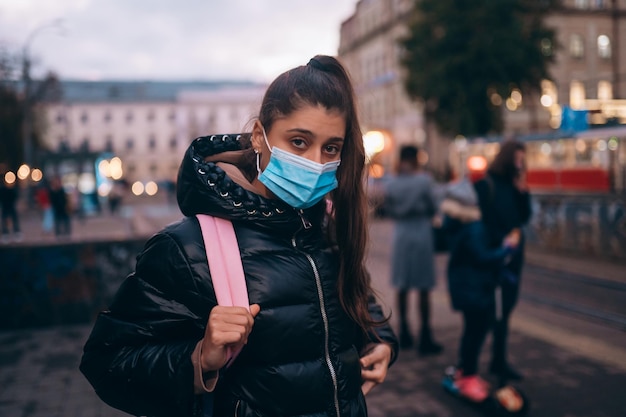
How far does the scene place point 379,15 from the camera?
54500mm

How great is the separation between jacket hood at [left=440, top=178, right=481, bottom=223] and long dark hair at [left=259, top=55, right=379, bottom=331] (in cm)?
297

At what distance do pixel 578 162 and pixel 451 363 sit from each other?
11707 mm

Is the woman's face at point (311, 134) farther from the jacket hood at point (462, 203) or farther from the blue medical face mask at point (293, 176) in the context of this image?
the jacket hood at point (462, 203)

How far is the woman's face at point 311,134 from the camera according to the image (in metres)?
1.79

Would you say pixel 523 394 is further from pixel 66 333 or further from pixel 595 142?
pixel 595 142

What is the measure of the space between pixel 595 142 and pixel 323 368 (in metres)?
15.3

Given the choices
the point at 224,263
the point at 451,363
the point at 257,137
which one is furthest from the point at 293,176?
the point at 451,363

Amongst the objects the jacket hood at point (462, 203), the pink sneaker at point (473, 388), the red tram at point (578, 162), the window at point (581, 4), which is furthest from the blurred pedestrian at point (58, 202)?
the window at point (581, 4)

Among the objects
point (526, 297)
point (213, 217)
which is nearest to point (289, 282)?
point (213, 217)

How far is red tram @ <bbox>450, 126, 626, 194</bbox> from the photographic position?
14.5 metres

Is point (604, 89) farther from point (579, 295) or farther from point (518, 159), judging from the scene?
point (518, 159)

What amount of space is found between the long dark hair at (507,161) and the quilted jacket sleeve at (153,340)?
3.75 meters

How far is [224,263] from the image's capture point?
170 cm

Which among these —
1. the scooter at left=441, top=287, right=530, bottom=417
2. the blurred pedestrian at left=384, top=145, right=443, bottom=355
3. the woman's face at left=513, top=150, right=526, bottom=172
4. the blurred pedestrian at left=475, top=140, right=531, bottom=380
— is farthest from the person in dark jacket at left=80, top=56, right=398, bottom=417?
the blurred pedestrian at left=384, top=145, right=443, bottom=355
